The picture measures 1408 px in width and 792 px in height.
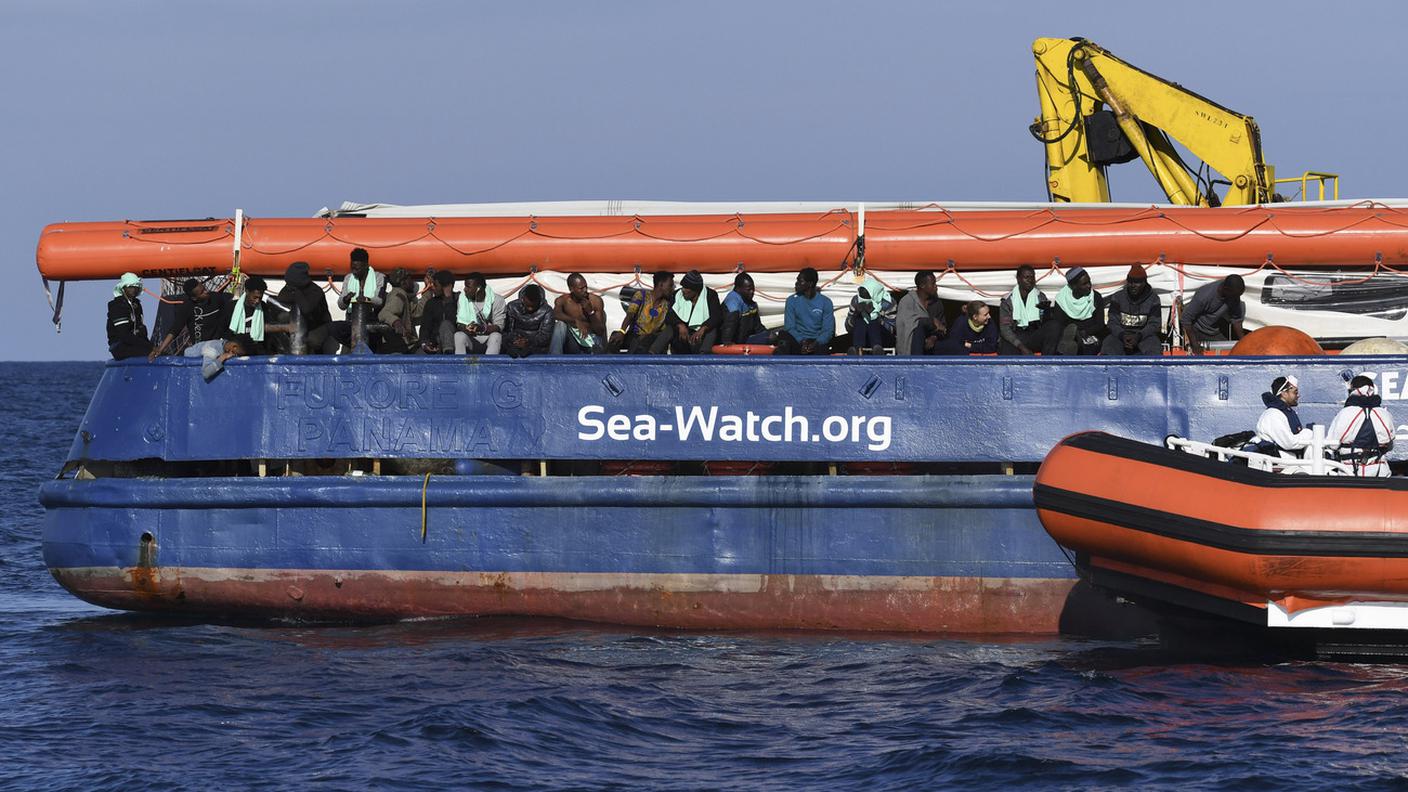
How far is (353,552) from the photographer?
12445 mm

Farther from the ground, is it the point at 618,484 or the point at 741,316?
the point at 741,316

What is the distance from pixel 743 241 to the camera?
13.4m

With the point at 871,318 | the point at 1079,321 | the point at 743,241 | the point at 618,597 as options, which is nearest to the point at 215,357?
the point at 618,597

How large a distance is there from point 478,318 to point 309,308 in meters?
1.25

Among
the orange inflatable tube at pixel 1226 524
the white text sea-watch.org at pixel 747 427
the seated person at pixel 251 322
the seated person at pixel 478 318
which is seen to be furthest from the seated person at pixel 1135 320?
the seated person at pixel 251 322

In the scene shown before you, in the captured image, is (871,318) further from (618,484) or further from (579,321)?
(618,484)

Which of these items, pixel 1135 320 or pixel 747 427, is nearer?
pixel 747 427

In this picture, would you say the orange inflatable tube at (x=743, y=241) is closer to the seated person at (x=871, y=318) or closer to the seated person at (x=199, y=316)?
the seated person at (x=871, y=318)

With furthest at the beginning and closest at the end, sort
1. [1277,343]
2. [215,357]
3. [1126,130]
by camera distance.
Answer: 1. [1126,130]
2. [215,357]
3. [1277,343]

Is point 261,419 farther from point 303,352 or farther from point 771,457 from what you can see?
point 771,457

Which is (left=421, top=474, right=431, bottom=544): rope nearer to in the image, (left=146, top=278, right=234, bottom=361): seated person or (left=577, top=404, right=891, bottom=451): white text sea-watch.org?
(left=577, top=404, right=891, bottom=451): white text sea-watch.org

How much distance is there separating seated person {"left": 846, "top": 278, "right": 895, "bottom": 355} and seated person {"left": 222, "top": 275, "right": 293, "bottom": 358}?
421 centimetres

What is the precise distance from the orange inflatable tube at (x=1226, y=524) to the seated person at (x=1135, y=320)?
150 cm

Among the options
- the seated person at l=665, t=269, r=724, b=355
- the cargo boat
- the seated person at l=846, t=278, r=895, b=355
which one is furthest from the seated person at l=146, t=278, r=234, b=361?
the seated person at l=846, t=278, r=895, b=355
